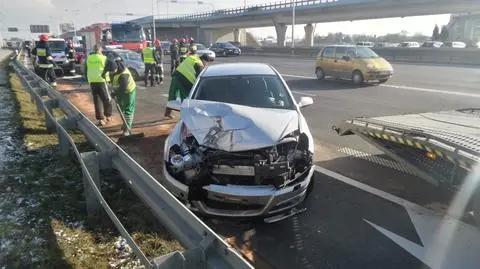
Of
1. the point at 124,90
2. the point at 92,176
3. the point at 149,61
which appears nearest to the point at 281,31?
the point at 149,61

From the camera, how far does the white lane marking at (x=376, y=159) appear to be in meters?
6.63

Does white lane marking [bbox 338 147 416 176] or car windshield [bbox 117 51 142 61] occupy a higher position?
car windshield [bbox 117 51 142 61]

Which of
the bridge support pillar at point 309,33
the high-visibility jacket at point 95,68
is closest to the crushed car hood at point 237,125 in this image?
the high-visibility jacket at point 95,68

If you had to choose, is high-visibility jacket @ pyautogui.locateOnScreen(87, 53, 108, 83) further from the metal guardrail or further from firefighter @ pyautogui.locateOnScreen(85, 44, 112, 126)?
the metal guardrail

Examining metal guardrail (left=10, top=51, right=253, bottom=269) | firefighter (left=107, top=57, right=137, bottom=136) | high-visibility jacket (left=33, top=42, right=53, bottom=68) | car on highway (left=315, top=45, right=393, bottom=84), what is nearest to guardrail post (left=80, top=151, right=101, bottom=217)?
metal guardrail (left=10, top=51, right=253, bottom=269)

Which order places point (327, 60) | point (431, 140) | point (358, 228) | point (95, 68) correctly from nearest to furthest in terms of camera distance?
point (358, 228), point (431, 140), point (95, 68), point (327, 60)

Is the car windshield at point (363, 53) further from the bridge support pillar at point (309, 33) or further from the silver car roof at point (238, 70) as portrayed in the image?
the bridge support pillar at point (309, 33)

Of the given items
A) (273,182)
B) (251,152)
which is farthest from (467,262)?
(251,152)

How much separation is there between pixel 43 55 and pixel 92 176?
1444cm

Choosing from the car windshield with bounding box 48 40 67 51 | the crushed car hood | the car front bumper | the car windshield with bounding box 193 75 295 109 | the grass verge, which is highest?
the car windshield with bounding box 48 40 67 51

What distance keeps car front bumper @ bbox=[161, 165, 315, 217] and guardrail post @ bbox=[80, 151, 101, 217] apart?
878 millimetres

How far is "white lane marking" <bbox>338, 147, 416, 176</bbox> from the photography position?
6627mm

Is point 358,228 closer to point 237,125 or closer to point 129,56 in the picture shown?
point 237,125

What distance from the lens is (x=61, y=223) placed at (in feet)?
14.8
